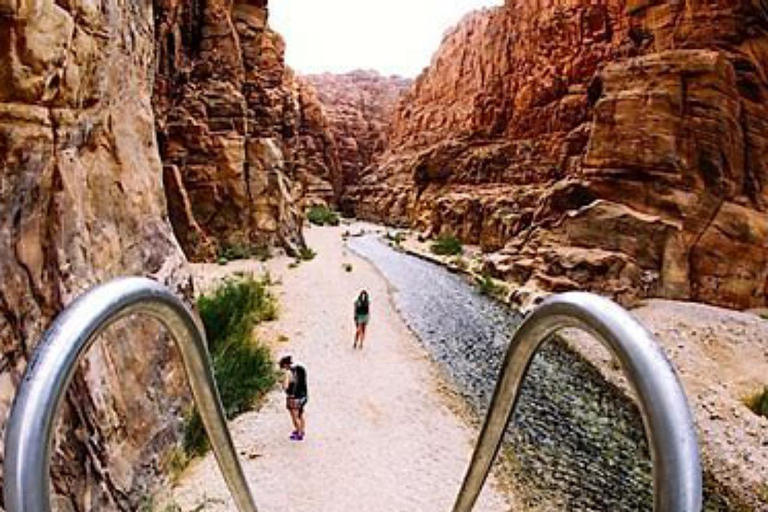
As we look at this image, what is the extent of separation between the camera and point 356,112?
91938 millimetres

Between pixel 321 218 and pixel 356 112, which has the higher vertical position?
pixel 356 112

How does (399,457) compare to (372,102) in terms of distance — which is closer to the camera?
(399,457)

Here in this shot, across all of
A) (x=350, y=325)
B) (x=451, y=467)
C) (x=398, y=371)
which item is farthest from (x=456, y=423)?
(x=350, y=325)

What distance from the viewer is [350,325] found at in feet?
49.9

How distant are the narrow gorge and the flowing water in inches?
130

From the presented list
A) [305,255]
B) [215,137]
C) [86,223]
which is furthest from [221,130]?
[86,223]

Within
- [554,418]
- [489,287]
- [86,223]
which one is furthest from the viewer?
[489,287]

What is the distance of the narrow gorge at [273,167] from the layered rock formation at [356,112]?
22.8 m

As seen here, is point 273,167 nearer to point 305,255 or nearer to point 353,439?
point 305,255

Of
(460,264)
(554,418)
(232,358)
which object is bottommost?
(554,418)

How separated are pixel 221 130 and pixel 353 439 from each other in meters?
18.0

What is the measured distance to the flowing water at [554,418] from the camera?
25.8 ft

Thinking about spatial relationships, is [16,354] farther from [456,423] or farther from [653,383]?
[456,423]

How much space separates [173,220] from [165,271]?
540 inches
